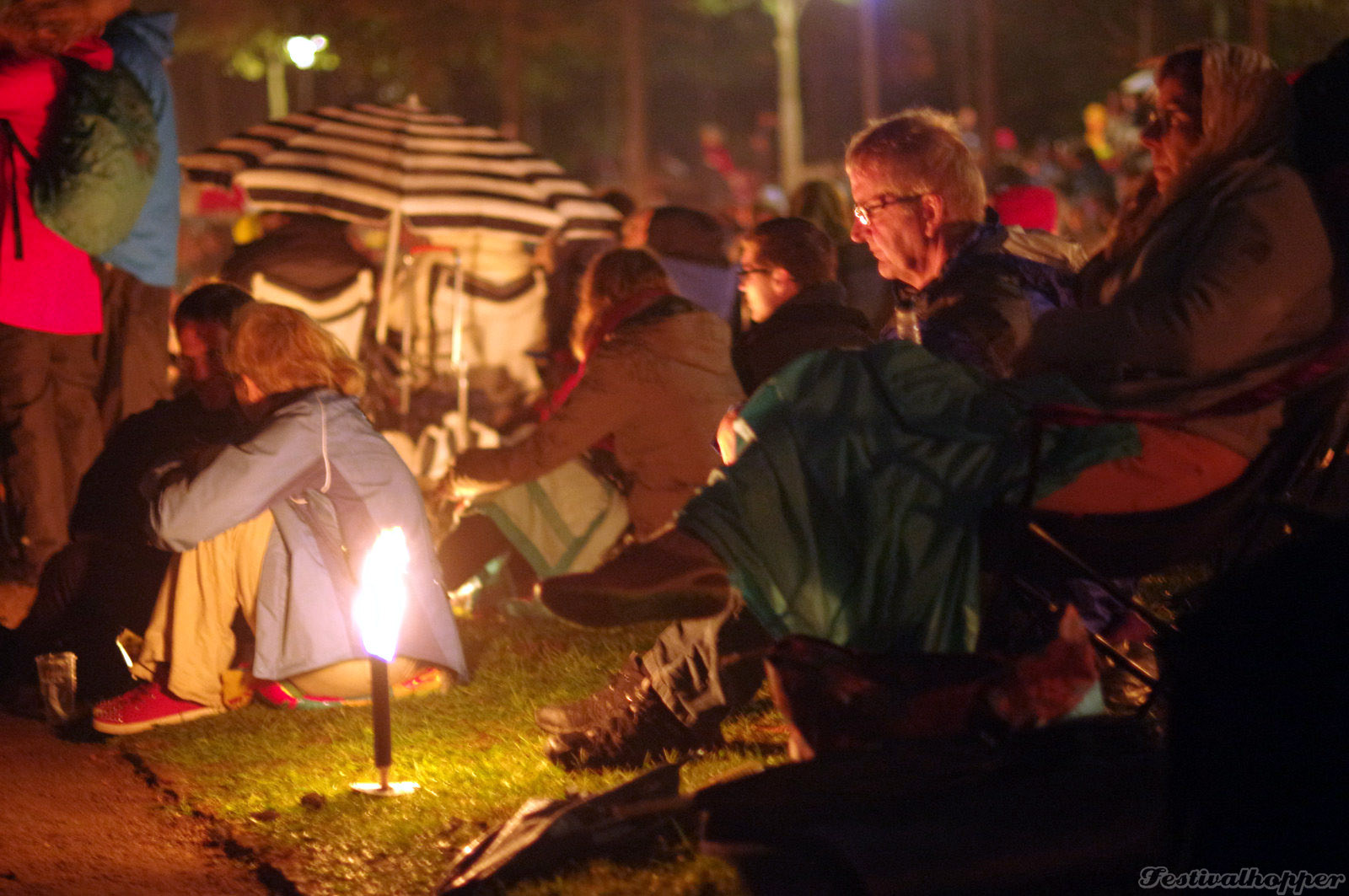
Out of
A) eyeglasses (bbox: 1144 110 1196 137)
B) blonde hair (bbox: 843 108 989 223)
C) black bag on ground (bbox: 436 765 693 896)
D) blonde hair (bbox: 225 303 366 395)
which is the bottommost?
black bag on ground (bbox: 436 765 693 896)

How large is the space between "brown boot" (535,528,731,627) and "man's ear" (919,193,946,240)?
1.37 m

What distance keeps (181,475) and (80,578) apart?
1.37 meters

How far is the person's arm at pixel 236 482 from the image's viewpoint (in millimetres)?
4906

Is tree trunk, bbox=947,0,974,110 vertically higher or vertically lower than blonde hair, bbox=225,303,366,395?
higher

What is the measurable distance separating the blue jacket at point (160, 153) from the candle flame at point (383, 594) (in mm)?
3279

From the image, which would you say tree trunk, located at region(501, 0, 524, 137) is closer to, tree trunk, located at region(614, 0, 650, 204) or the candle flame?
tree trunk, located at region(614, 0, 650, 204)

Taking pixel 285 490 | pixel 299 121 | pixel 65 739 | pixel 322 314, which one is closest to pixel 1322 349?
pixel 285 490

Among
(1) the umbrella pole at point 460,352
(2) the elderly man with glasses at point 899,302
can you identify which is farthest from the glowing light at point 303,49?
(2) the elderly man with glasses at point 899,302

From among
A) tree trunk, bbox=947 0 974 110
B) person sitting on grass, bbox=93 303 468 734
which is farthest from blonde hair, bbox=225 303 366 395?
tree trunk, bbox=947 0 974 110

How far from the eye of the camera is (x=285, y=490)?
5.04 metres

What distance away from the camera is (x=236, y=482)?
4914 mm

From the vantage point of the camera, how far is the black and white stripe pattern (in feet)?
30.6

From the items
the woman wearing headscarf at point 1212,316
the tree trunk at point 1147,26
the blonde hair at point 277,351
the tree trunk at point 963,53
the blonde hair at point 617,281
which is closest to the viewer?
the woman wearing headscarf at point 1212,316

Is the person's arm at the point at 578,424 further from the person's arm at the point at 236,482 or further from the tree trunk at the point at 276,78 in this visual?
the tree trunk at the point at 276,78
